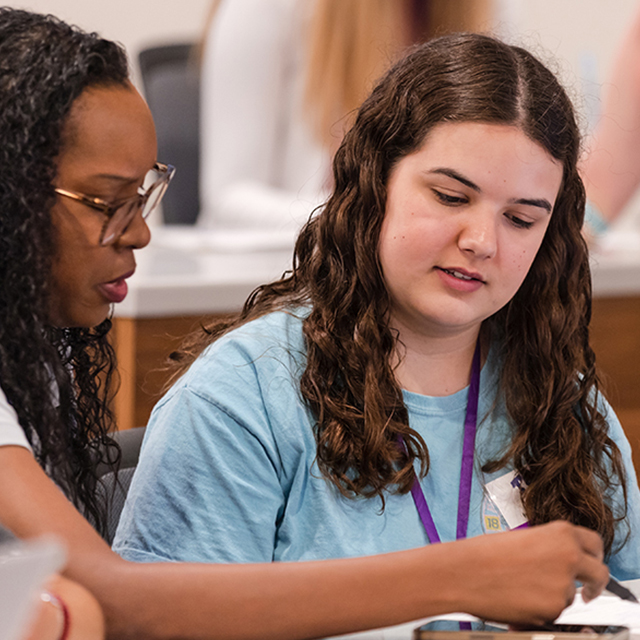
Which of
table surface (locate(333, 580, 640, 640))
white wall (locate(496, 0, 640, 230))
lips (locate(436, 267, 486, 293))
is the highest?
white wall (locate(496, 0, 640, 230))

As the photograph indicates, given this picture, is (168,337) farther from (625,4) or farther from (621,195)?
(625,4)

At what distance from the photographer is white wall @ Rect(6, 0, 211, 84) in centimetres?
333

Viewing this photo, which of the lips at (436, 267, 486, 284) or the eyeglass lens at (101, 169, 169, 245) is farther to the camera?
the lips at (436, 267, 486, 284)

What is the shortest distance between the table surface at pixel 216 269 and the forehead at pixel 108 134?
0.85m

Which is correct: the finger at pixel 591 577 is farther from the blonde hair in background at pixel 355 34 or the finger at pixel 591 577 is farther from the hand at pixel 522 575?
the blonde hair in background at pixel 355 34

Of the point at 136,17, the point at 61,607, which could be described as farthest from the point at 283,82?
the point at 61,607

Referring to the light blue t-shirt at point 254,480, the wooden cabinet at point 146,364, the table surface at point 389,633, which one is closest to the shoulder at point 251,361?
the light blue t-shirt at point 254,480

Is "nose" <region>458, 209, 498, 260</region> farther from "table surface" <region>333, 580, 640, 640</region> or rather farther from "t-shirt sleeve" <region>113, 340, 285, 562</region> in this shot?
"table surface" <region>333, 580, 640, 640</region>

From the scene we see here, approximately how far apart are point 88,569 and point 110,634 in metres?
0.05

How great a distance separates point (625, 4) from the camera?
11.4ft

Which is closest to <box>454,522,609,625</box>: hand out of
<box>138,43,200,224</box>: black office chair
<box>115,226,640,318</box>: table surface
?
<box>115,226,640,318</box>: table surface

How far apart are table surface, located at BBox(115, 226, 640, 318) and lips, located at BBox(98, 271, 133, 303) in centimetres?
81

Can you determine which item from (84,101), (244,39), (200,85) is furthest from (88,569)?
(200,85)

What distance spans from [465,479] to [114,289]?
430mm
